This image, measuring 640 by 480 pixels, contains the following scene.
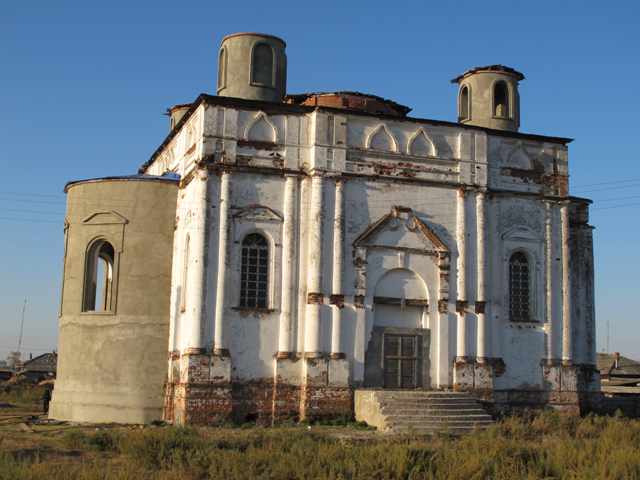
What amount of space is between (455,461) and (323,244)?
367 inches

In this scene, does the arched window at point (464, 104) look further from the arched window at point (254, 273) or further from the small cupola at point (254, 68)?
the arched window at point (254, 273)

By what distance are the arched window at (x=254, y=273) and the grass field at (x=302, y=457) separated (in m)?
4.69

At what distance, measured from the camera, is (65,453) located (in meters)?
14.9

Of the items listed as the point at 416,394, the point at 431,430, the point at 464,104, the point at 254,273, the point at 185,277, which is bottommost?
the point at 431,430

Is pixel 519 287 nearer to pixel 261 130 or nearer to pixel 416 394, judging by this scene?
pixel 416 394

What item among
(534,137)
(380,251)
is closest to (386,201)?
(380,251)

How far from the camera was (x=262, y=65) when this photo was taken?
23797 mm

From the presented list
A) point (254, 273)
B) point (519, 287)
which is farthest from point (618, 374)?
point (254, 273)

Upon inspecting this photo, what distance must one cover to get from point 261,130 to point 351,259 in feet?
13.2

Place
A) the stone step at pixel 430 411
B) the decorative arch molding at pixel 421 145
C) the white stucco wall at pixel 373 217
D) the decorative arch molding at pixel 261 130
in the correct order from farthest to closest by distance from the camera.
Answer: the decorative arch molding at pixel 421 145, the decorative arch molding at pixel 261 130, the white stucco wall at pixel 373 217, the stone step at pixel 430 411

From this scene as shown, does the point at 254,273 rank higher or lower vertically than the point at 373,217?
lower

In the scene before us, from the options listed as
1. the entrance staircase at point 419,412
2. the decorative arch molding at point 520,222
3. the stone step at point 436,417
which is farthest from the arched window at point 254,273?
the decorative arch molding at point 520,222

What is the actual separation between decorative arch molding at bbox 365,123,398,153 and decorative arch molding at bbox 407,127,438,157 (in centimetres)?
46

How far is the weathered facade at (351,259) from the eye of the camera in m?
21.2
